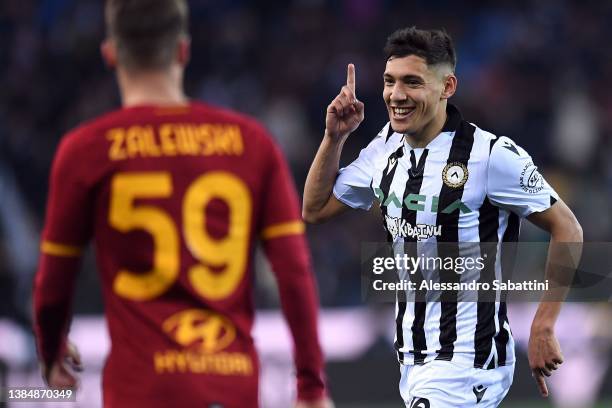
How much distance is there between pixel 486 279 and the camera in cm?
555

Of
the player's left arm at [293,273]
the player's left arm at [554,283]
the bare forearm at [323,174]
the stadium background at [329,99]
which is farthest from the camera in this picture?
the stadium background at [329,99]

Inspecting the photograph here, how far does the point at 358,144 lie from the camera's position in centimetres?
1451

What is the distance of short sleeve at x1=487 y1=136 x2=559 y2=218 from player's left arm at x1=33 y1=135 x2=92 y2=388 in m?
2.44

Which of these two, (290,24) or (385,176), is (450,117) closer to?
(385,176)

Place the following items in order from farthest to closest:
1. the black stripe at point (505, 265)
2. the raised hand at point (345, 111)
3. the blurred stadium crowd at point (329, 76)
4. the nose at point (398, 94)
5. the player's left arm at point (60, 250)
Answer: the blurred stadium crowd at point (329, 76), the raised hand at point (345, 111), the nose at point (398, 94), the black stripe at point (505, 265), the player's left arm at point (60, 250)

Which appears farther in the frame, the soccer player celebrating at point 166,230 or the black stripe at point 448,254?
the black stripe at point 448,254

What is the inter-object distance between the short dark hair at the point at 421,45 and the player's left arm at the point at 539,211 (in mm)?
512

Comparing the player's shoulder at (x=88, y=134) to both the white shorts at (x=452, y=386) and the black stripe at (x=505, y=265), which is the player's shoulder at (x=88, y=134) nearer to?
the white shorts at (x=452, y=386)

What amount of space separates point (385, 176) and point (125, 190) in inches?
100

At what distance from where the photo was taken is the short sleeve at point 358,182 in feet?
19.5

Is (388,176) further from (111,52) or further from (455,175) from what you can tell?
(111,52)

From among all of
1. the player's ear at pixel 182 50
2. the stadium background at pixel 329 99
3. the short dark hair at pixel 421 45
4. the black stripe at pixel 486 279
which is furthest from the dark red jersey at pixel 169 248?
the stadium background at pixel 329 99

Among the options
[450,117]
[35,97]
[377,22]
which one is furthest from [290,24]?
[450,117]

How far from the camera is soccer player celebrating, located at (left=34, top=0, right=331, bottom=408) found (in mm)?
3436
